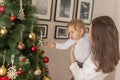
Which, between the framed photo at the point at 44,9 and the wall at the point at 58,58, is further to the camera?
the wall at the point at 58,58

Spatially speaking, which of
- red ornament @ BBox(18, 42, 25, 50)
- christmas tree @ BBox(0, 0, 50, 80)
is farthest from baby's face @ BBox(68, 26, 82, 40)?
red ornament @ BBox(18, 42, 25, 50)

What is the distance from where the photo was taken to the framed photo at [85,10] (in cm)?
288

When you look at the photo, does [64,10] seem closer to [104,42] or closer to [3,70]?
[104,42]

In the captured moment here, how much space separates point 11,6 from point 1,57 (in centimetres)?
33

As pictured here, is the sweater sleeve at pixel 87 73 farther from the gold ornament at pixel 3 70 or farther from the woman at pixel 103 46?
the gold ornament at pixel 3 70

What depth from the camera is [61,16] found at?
2.71 m

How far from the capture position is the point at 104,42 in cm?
161

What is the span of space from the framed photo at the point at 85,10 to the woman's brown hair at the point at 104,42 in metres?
1.27

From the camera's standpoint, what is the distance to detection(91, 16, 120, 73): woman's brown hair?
5.27ft

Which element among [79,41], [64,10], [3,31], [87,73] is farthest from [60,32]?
Result: [3,31]

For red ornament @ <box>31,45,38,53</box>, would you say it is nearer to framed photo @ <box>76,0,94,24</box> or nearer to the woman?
the woman

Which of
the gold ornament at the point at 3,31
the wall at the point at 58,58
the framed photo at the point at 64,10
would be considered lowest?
the wall at the point at 58,58

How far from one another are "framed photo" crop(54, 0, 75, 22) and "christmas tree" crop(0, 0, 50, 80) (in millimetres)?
1138

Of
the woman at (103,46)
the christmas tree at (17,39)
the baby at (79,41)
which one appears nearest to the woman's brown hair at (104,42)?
the woman at (103,46)
